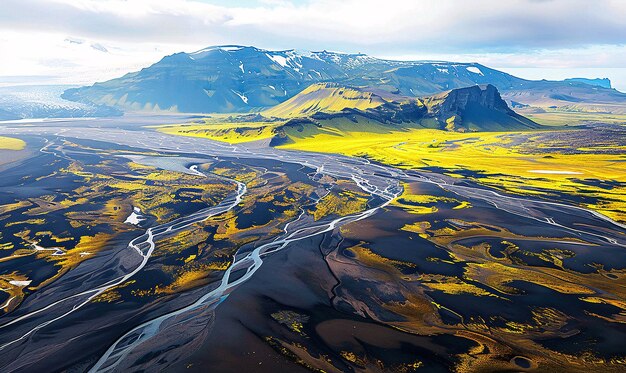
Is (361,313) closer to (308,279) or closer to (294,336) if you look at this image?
(294,336)

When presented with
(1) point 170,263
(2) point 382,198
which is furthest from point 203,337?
(2) point 382,198

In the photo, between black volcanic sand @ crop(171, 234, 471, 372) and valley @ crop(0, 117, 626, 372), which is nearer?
black volcanic sand @ crop(171, 234, 471, 372)

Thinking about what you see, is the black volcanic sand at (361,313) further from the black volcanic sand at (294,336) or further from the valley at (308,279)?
the valley at (308,279)

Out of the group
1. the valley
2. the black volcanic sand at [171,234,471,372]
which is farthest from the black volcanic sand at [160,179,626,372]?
the valley

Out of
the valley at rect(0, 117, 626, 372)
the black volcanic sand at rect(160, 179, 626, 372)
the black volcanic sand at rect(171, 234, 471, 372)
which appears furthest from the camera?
the valley at rect(0, 117, 626, 372)

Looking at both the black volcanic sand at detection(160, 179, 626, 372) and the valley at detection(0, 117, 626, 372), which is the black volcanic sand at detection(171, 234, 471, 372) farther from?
the valley at detection(0, 117, 626, 372)

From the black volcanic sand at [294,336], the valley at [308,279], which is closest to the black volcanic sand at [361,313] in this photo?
the black volcanic sand at [294,336]

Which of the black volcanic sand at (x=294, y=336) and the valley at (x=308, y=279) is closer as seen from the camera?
the black volcanic sand at (x=294, y=336)

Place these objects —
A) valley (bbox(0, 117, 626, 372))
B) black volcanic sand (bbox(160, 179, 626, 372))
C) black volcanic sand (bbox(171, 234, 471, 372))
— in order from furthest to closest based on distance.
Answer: valley (bbox(0, 117, 626, 372)) → black volcanic sand (bbox(160, 179, 626, 372)) → black volcanic sand (bbox(171, 234, 471, 372))

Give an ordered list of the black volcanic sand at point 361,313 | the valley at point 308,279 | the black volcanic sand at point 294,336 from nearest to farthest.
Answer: the black volcanic sand at point 294,336, the black volcanic sand at point 361,313, the valley at point 308,279

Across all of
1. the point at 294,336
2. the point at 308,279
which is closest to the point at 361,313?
the point at 294,336

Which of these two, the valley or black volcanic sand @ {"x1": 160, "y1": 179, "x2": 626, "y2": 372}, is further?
the valley
